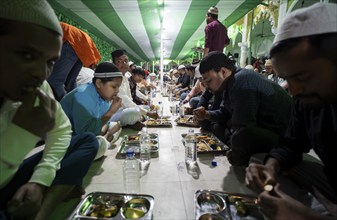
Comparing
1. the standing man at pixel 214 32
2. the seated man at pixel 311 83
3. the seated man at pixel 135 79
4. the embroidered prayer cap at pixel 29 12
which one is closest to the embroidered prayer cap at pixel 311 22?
the seated man at pixel 311 83

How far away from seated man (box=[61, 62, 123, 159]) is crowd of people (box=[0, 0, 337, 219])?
0.01 meters

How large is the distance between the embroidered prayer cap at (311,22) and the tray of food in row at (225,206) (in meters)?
1.05

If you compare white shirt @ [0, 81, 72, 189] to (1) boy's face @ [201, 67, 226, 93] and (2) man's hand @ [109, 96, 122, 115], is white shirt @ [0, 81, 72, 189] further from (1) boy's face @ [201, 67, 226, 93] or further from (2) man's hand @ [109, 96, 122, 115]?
(1) boy's face @ [201, 67, 226, 93]

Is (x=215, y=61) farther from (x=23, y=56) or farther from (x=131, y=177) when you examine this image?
(x=23, y=56)

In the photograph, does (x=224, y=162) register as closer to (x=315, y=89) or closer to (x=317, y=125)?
(x=317, y=125)

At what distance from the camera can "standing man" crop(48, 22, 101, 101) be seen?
328 cm

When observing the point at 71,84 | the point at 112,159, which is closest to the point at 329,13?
the point at 112,159

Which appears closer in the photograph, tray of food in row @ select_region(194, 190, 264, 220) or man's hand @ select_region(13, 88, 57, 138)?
man's hand @ select_region(13, 88, 57, 138)

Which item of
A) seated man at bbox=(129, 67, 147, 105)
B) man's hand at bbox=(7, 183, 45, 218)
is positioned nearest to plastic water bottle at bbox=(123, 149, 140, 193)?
man's hand at bbox=(7, 183, 45, 218)

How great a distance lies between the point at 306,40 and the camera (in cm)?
107

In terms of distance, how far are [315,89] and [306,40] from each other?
24 centimetres

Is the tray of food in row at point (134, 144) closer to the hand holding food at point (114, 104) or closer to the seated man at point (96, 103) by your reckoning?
the seated man at point (96, 103)

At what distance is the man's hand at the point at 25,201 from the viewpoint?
1117 millimetres

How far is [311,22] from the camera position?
105 cm
